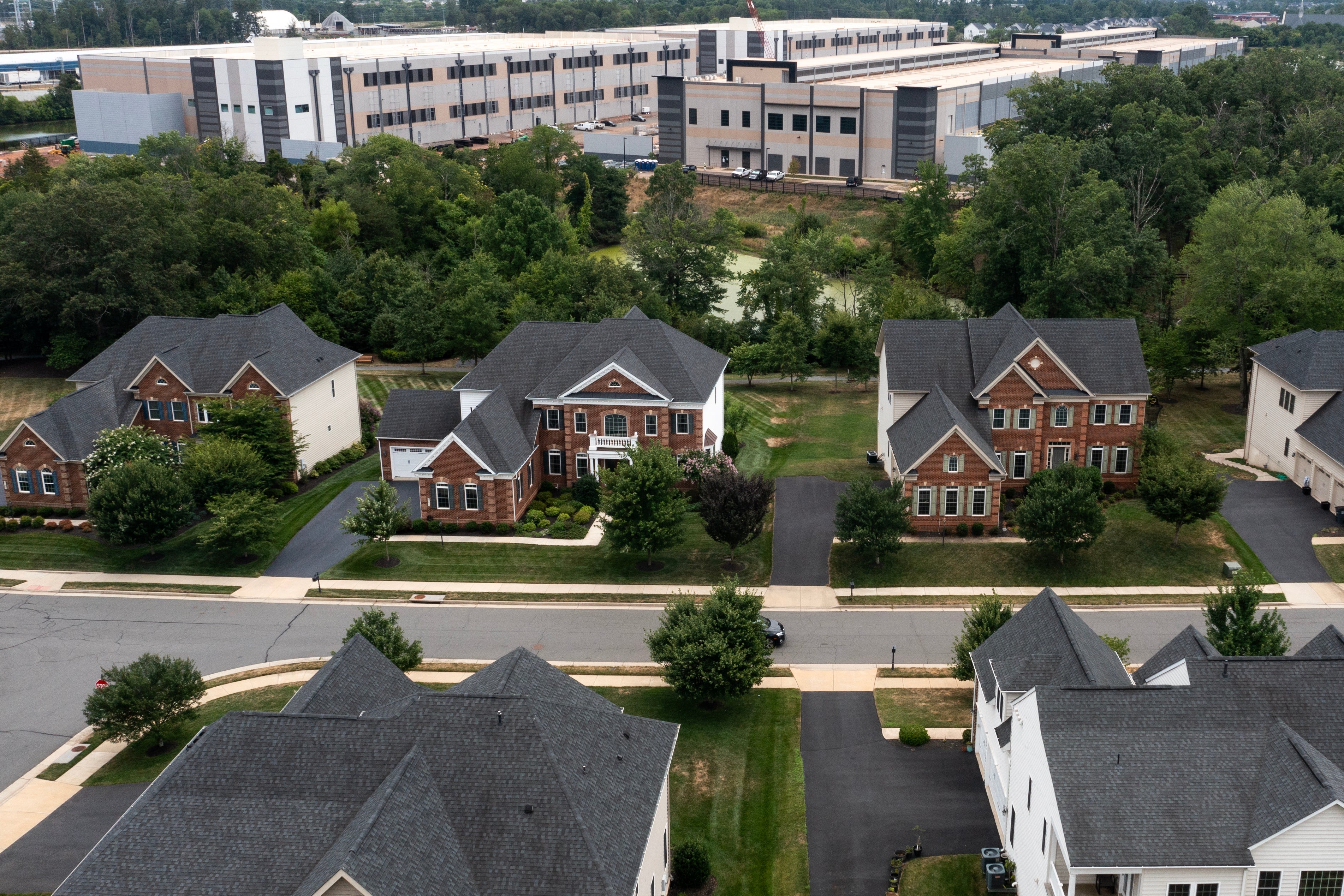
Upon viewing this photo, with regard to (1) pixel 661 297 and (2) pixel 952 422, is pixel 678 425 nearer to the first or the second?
(2) pixel 952 422

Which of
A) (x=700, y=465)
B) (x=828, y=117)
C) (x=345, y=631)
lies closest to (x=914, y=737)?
(x=700, y=465)

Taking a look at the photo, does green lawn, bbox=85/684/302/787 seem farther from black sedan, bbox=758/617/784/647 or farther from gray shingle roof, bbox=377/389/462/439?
gray shingle roof, bbox=377/389/462/439

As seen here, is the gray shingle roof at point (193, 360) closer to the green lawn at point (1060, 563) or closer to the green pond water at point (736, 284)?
the green pond water at point (736, 284)

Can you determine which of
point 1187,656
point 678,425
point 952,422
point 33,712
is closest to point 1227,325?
point 952,422

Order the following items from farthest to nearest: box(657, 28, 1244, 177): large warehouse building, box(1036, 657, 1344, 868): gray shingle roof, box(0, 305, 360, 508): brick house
A: box(657, 28, 1244, 177): large warehouse building
box(0, 305, 360, 508): brick house
box(1036, 657, 1344, 868): gray shingle roof

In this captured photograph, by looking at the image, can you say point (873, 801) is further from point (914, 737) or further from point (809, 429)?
point (809, 429)

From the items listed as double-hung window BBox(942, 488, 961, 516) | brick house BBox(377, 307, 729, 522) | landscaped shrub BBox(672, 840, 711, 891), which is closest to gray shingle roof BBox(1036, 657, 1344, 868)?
landscaped shrub BBox(672, 840, 711, 891)
